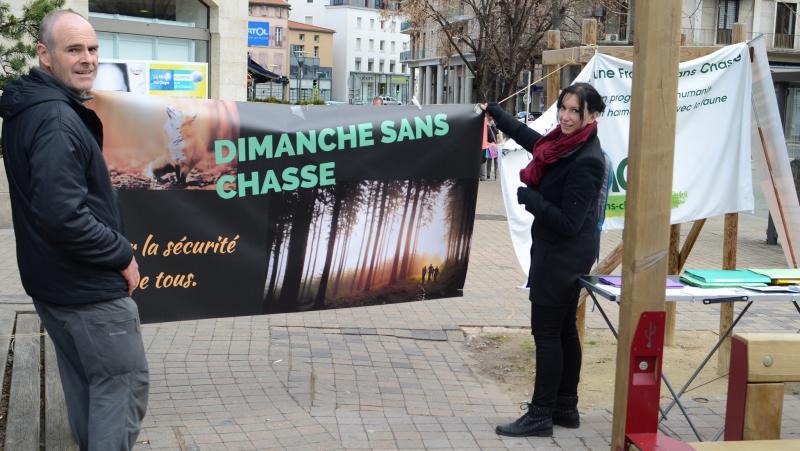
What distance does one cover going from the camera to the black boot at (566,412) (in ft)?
17.5

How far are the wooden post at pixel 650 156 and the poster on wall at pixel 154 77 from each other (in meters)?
8.08

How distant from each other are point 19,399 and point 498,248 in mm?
8616

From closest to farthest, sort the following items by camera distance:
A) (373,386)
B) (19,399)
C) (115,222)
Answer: (115,222), (19,399), (373,386)

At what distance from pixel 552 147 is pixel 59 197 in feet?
8.66

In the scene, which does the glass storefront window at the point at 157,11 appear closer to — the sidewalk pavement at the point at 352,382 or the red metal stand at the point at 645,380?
the sidewalk pavement at the point at 352,382

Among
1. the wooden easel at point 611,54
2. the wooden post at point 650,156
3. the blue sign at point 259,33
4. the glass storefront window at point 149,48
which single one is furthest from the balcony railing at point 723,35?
the wooden post at point 650,156

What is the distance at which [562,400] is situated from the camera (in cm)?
532

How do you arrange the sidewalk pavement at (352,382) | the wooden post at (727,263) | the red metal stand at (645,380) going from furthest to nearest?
1. the wooden post at (727,263)
2. the sidewalk pavement at (352,382)
3. the red metal stand at (645,380)

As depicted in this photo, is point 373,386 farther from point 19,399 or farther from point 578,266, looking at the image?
point 19,399

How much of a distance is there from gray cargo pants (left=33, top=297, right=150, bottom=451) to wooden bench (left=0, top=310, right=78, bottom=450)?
0.42 m

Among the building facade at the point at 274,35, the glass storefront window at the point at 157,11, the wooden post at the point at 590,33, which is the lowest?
the wooden post at the point at 590,33

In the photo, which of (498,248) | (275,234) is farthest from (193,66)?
(275,234)

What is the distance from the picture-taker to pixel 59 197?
3.24 m

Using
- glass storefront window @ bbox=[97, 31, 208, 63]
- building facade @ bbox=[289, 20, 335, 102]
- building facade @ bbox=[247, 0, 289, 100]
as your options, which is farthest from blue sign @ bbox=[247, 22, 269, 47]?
building facade @ bbox=[289, 20, 335, 102]
